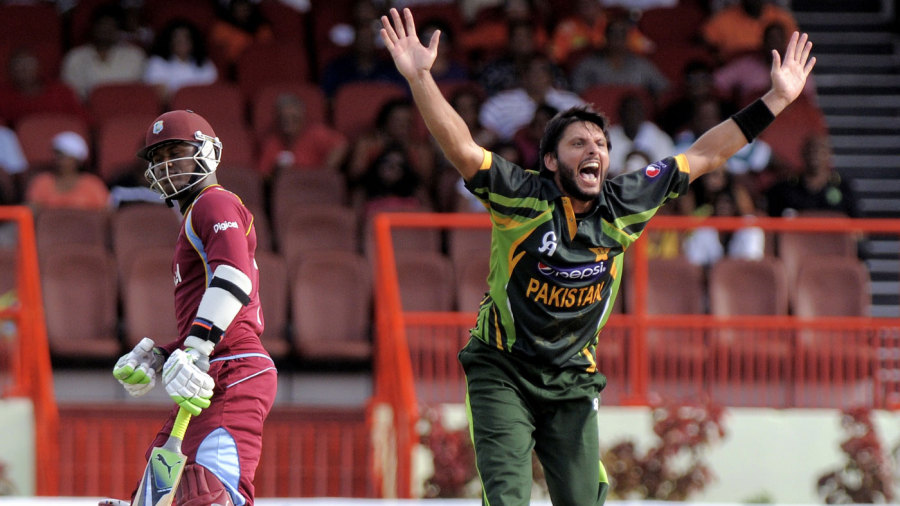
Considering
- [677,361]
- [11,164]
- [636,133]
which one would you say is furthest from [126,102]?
[677,361]

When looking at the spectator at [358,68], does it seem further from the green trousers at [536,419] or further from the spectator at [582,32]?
the green trousers at [536,419]

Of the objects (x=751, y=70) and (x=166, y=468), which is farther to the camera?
(x=751, y=70)

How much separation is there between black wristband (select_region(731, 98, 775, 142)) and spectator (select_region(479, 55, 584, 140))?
6.88 meters

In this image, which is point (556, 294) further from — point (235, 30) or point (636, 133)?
point (235, 30)

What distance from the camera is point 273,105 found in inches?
507

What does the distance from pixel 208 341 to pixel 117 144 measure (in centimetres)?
737

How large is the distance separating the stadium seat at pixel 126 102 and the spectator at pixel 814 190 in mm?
5745

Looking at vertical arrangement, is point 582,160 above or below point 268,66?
below

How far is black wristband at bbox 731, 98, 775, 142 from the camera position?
6.11 metres

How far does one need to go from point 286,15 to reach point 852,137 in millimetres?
6221

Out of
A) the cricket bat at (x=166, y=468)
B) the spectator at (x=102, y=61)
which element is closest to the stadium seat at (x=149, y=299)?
the spectator at (x=102, y=61)

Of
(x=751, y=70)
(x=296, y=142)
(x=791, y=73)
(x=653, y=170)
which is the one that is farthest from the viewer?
(x=751, y=70)

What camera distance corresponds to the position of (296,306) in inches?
424

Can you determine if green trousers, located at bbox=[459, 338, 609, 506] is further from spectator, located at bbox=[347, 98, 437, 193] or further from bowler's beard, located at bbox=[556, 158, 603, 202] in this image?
spectator, located at bbox=[347, 98, 437, 193]
